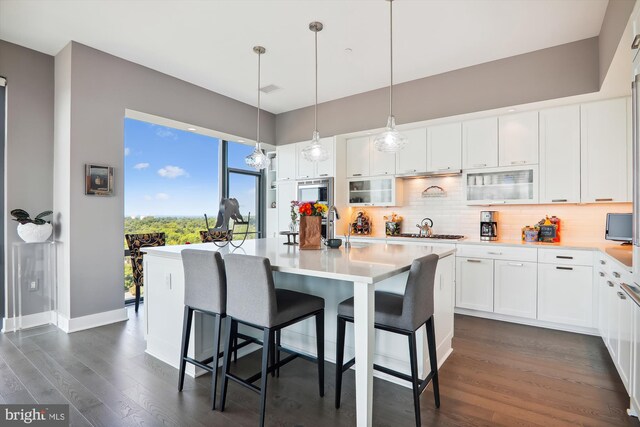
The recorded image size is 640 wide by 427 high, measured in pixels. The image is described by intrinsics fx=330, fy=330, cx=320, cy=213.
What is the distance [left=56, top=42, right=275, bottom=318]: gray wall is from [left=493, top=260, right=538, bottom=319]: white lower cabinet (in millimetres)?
4401

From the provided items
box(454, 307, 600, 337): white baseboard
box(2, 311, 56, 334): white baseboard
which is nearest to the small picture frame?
box(2, 311, 56, 334): white baseboard

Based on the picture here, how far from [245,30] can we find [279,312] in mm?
2777

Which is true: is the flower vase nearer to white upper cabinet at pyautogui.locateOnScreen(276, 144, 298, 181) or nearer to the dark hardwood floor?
the dark hardwood floor

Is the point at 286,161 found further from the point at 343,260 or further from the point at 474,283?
the point at 343,260

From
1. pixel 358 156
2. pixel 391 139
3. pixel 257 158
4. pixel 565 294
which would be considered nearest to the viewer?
pixel 391 139

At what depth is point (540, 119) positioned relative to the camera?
3805 millimetres

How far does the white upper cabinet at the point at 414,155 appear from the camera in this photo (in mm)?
4551

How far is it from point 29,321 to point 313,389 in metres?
3.40

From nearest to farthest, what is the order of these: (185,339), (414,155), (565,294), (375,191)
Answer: (185,339) < (565,294) < (414,155) < (375,191)

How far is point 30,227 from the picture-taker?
347 centimetres

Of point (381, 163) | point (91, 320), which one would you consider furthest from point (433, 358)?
point (91, 320)

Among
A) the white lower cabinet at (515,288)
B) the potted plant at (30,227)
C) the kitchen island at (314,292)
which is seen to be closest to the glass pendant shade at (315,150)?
the kitchen island at (314,292)

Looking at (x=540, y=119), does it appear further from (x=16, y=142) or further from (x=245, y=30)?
(x=16, y=142)

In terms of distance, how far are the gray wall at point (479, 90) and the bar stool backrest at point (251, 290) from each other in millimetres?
3409
